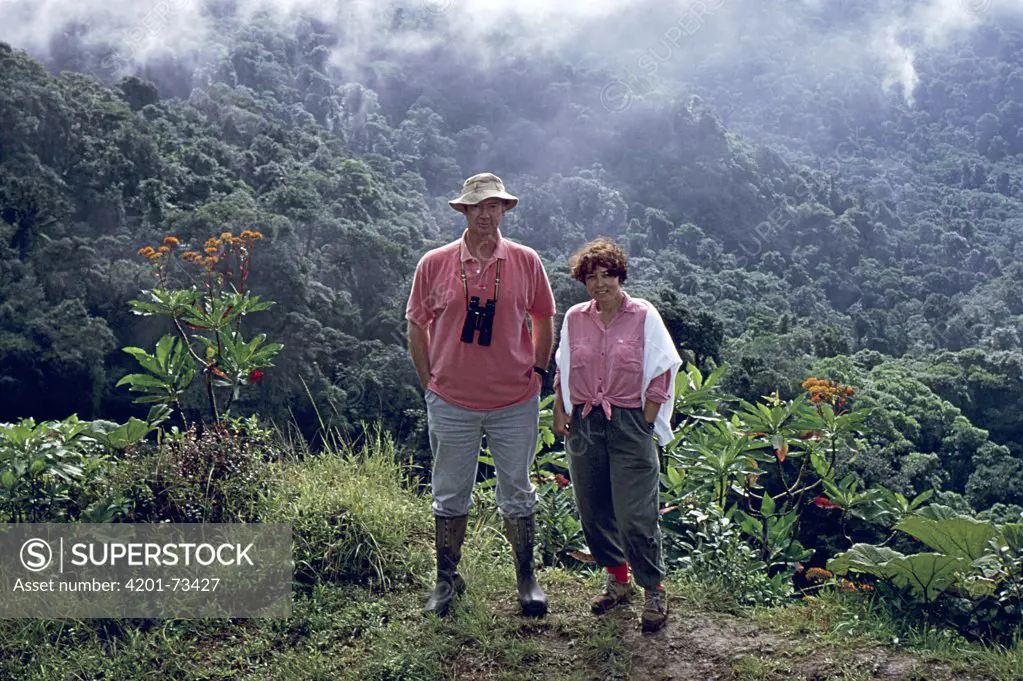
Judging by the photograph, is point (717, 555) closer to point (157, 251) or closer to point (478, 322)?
point (478, 322)

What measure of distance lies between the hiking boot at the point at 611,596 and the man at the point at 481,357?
0.16m

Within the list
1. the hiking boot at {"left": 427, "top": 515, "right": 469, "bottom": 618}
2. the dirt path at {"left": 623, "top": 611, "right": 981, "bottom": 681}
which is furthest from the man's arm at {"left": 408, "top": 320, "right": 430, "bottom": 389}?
the dirt path at {"left": 623, "top": 611, "right": 981, "bottom": 681}

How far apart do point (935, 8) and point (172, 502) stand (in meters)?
90.7

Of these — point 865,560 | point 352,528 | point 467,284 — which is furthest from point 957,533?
point 352,528

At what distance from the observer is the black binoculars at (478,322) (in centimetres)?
263

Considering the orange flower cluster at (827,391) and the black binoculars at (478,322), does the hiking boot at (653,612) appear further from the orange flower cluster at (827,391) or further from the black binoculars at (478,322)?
the orange flower cluster at (827,391)

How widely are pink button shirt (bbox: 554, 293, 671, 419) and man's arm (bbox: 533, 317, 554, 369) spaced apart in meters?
0.09

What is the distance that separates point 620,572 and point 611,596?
0.24 ft

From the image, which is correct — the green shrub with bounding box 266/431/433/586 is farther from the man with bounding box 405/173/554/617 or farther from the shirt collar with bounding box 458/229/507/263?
the shirt collar with bounding box 458/229/507/263

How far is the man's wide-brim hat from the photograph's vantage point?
2.60m

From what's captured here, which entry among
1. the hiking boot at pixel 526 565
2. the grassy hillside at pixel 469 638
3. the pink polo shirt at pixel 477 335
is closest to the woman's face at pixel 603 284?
the pink polo shirt at pixel 477 335

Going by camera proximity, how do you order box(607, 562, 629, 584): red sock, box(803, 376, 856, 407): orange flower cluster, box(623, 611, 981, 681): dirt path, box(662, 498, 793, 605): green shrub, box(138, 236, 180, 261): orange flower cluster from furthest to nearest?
box(803, 376, 856, 407): orange flower cluster < box(138, 236, 180, 261): orange flower cluster < box(662, 498, 793, 605): green shrub < box(607, 562, 629, 584): red sock < box(623, 611, 981, 681): dirt path

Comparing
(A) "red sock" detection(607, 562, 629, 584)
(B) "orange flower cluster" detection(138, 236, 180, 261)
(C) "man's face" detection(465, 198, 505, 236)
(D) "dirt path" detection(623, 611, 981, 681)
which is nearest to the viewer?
(D) "dirt path" detection(623, 611, 981, 681)

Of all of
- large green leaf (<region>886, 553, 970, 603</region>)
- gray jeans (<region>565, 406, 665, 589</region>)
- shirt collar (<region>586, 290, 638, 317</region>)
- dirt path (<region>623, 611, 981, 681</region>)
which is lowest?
dirt path (<region>623, 611, 981, 681</region>)
